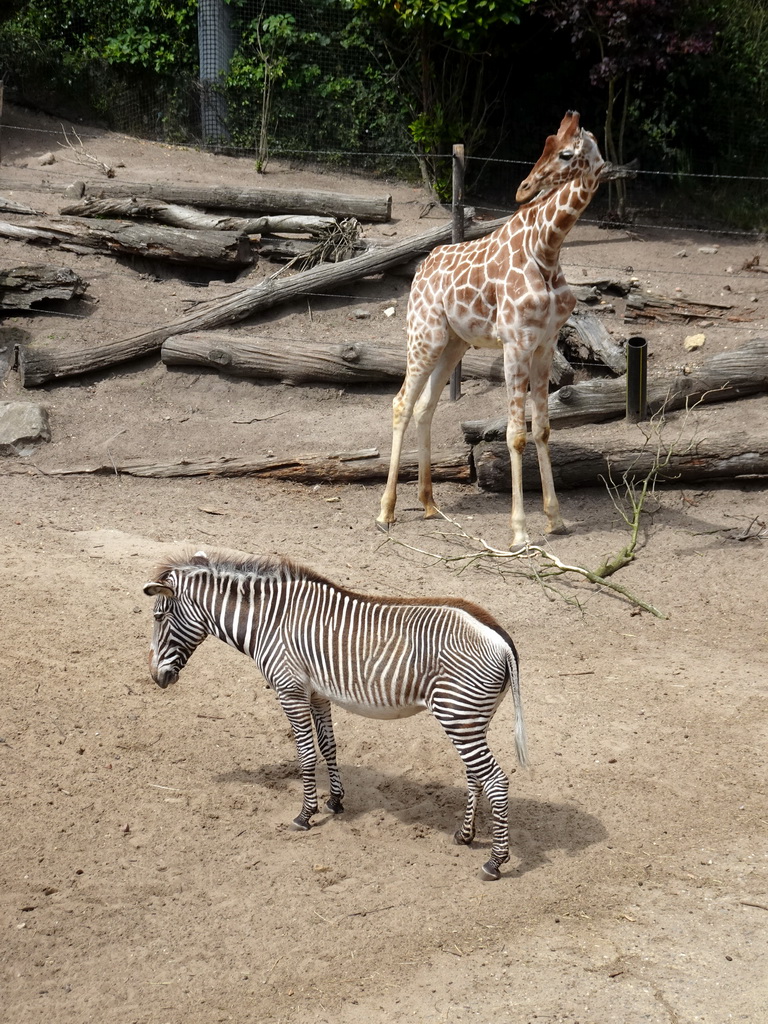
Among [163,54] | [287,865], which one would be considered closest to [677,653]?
[287,865]

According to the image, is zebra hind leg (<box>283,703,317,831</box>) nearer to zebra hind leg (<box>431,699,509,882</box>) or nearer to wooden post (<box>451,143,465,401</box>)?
zebra hind leg (<box>431,699,509,882</box>)

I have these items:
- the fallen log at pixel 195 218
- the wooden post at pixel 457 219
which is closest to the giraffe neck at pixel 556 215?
the wooden post at pixel 457 219

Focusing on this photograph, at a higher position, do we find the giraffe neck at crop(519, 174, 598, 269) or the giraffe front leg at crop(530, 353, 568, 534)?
the giraffe neck at crop(519, 174, 598, 269)

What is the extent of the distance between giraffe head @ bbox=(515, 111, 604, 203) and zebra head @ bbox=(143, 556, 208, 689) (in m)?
A: 4.91

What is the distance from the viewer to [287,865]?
4.88 m

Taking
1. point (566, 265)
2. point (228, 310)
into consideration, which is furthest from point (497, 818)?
point (566, 265)

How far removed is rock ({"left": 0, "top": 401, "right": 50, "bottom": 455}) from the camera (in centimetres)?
1060

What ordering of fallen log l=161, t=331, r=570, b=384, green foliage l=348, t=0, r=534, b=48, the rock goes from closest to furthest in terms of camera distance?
the rock < fallen log l=161, t=331, r=570, b=384 < green foliage l=348, t=0, r=534, b=48

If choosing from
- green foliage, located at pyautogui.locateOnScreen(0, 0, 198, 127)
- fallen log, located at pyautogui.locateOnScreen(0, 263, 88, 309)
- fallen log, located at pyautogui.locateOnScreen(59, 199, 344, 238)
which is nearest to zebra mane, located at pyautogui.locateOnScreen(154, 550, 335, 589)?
fallen log, located at pyautogui.locateOnScreen(0, 263, 88, 309)

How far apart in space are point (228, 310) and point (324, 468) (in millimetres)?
3536

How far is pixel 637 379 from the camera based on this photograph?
9656 mm

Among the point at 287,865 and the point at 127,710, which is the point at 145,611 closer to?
the point at 127,710

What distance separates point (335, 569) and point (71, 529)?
2.37 meters

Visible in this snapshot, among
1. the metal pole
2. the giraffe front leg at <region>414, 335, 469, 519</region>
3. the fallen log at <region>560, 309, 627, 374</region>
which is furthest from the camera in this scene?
the fallen log at <region>560, 309, 627, 374</region>
